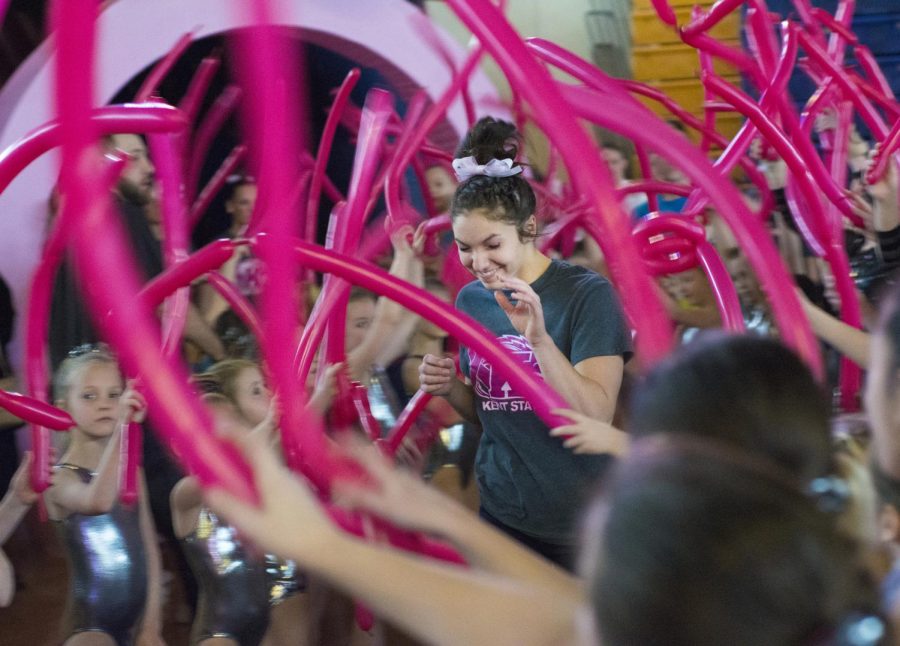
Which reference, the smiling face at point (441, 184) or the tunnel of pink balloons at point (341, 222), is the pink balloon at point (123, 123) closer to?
the tunnel of pink balloons at point (341, 222)

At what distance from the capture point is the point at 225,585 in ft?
8.73

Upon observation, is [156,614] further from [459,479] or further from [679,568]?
[679,568]

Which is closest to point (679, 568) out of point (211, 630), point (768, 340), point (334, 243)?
point (768, 340)

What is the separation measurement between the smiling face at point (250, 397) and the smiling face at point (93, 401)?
295mm

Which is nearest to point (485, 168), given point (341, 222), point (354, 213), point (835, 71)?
point (354, 213)

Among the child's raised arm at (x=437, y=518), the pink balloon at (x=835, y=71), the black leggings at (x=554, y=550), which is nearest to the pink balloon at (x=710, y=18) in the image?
the pink balloon at (x=835, y=71)

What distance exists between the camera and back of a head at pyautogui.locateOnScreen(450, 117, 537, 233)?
7.08ft

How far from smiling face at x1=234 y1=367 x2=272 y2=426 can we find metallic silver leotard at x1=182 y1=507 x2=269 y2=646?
27 centimetres

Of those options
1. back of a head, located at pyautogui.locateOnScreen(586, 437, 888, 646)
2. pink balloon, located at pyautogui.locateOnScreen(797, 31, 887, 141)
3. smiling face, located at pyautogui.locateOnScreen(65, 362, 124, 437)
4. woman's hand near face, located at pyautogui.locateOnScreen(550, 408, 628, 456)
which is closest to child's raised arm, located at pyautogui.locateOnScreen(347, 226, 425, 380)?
smiling face, located at pyautogui.locateOnScreen(65, 362, 124, 437)

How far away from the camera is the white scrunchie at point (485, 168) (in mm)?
2218

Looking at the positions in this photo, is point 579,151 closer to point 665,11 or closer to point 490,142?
point 490,142

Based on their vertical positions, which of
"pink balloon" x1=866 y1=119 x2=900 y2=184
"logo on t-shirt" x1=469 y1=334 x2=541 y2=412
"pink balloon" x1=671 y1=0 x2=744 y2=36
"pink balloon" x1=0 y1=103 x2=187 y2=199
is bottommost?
"logo on t-shirt" x1=469 y1=334 x2=541 y2=412

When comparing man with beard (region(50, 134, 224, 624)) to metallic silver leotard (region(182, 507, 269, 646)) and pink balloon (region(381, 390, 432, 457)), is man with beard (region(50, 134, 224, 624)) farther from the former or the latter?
pink balloon (region(381, 390, 432, 457))

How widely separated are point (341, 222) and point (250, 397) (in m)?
0.58
